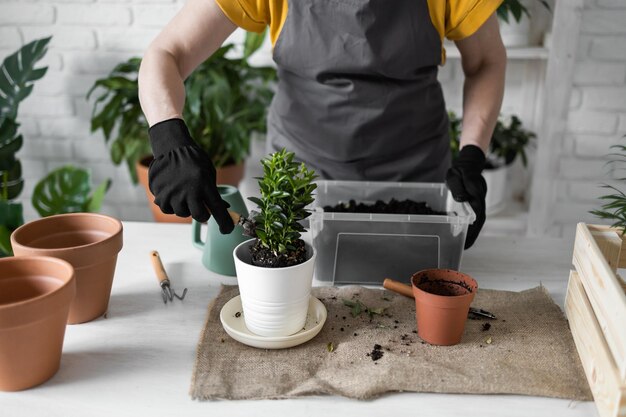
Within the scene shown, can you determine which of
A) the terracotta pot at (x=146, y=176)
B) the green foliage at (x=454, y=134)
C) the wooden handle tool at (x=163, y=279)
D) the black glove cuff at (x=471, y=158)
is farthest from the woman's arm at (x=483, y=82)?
the terracotta pot at (x=146, y=176)

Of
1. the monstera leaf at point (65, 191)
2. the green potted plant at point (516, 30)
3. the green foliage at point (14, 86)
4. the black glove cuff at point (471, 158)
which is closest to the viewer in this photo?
the black glove cuff at point (471, 158)

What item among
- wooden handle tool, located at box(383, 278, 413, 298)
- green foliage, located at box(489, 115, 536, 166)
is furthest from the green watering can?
green foliage, located at box(489, 115, 536, 166)

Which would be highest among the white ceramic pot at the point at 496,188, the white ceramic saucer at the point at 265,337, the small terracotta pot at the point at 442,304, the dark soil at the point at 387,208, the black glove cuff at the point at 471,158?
the black glove cuff at the point at 471,158

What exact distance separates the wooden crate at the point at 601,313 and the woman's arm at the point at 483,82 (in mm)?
451

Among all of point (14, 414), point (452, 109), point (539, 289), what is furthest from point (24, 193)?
point (539, 289)

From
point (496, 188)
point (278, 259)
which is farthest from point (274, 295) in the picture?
point (496, 188)

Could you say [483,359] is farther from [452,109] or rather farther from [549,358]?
[452,109]

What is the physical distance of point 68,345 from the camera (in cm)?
90

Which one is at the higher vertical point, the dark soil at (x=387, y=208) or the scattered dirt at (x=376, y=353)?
the dark soil at (x=387, y=208)

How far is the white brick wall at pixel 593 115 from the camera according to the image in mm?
2211

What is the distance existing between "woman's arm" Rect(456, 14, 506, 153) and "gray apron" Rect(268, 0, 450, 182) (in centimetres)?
9

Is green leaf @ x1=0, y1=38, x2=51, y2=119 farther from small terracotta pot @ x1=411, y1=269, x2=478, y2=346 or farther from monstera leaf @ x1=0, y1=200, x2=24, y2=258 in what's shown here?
small terracotta pot @ x1=411, y1=269, x2=478, y2=346

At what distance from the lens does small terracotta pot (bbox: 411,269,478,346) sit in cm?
87

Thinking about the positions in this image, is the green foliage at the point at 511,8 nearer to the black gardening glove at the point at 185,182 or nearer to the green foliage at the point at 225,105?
the green foliage at the point at 225,105
